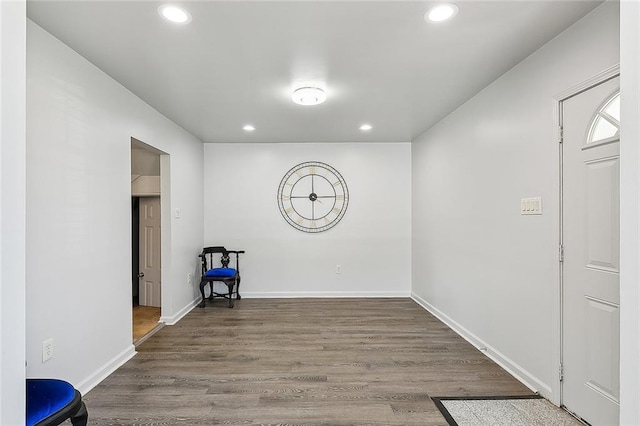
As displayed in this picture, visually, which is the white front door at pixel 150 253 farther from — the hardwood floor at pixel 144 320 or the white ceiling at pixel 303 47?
the white ceiling at pixel 303 47

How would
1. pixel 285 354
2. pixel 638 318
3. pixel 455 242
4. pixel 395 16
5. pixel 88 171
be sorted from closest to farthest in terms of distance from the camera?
pixel 638 318
pixel 395 16
pixel 88 171
pixel 285 354
pixel 455 242

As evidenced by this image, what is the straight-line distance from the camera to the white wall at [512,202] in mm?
2137

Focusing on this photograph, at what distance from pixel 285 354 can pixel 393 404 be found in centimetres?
113

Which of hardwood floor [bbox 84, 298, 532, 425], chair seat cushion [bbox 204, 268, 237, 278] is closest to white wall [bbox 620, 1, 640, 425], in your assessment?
hardwood floor [bbox 84, 298, 532, 425]

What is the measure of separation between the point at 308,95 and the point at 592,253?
235cm

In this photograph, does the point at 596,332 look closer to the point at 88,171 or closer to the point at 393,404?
the point at 393,404

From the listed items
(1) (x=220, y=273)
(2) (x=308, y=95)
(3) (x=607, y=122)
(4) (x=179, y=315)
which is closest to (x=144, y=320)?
(4) (x=179, y=315)

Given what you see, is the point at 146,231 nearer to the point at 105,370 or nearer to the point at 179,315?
the point at 179,315

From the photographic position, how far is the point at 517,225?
8.41 ft

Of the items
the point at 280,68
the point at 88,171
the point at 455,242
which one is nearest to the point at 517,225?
the point at 455,242

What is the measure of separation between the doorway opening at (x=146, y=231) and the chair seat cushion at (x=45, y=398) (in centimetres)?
316

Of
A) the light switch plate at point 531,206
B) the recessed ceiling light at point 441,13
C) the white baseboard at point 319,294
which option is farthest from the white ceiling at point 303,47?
the white baseboard at point 319,294

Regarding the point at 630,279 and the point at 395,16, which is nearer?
the point at 630,279

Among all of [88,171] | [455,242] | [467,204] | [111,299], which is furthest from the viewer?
[455,242]
